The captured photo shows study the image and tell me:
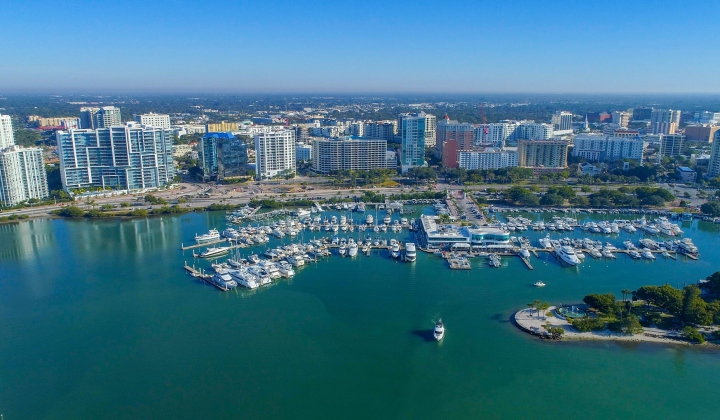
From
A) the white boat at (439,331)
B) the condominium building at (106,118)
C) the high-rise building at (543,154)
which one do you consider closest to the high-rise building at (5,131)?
the condominium building at (106,118)

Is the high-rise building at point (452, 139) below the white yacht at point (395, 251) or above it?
above

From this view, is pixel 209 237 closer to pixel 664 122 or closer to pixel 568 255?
pixel 568 255

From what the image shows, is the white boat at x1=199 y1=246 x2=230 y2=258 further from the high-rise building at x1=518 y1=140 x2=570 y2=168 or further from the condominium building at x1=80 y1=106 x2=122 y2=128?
the condominium building at x1=80 y1=106 x2=122 y2=128

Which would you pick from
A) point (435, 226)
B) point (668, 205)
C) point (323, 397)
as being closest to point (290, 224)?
point (435, 226)

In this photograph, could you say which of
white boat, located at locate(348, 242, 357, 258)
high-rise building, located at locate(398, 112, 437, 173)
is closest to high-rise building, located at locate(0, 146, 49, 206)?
white boat, located at locate(348, 242, 357, 258)

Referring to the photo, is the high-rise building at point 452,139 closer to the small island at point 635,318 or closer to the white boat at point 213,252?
the white boat at point 213,252

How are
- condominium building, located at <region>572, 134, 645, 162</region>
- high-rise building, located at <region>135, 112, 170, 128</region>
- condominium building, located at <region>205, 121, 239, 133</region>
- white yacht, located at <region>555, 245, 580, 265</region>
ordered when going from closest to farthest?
white yacht, located at <region>555, 245, 580, 265</region> < condominium building, located at <region>572, 134, 645, 162</region> < high-rise building, located at <region>135, 112, 170, 128</region> < condominium building, located at <region>205, 121, 239, 133</region>
